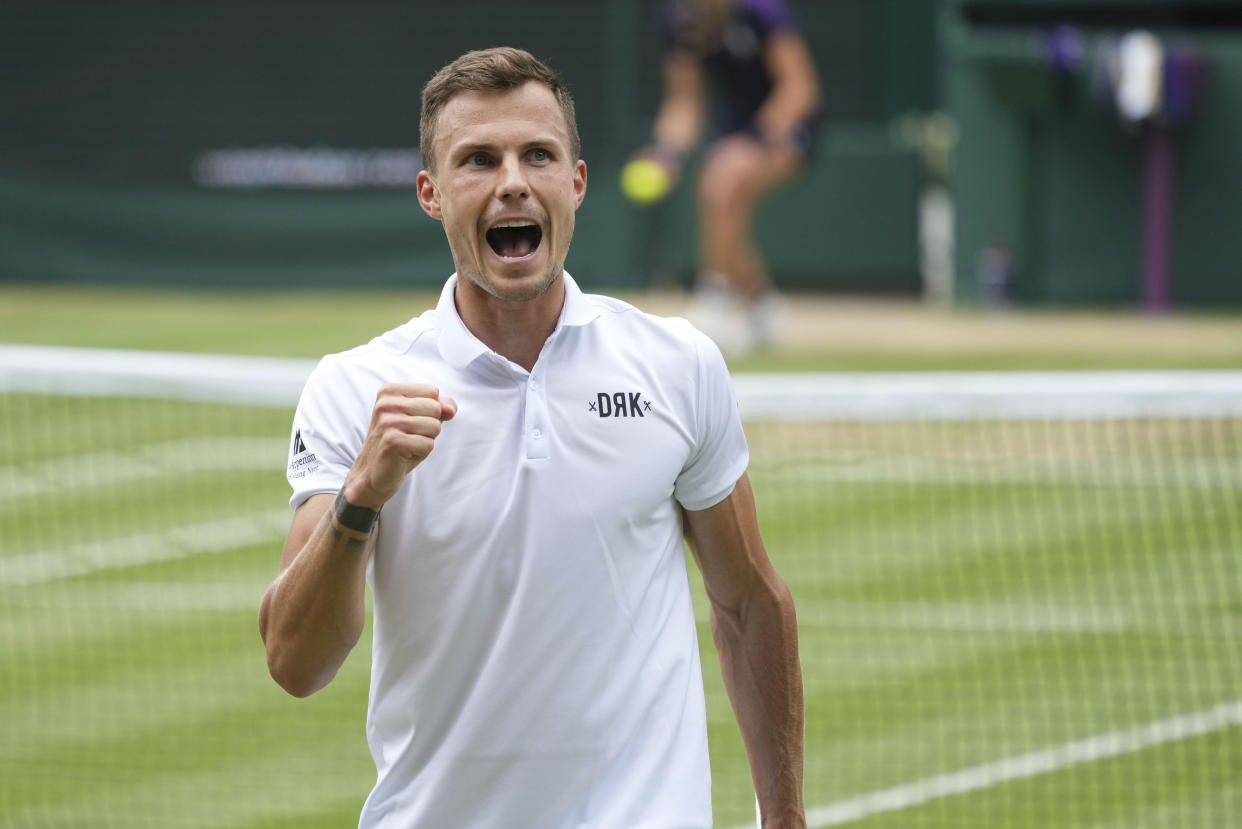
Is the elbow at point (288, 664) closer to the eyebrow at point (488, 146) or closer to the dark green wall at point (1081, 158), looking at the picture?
the eyebrow at point (488, 146)

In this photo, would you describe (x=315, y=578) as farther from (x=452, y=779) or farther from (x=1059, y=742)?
(x=1059, y=742)

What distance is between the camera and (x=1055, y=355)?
1316 centimetres

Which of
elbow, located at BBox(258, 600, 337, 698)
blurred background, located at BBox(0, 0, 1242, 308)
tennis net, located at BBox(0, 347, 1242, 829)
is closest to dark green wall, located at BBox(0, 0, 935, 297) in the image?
blurred background, located at BBox(0, 0, 1242, 308)

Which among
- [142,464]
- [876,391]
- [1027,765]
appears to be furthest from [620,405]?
[142,464]

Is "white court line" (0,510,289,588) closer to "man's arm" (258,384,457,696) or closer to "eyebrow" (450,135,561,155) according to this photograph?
"man's arm" (258,384,457,696)

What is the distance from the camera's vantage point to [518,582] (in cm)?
281

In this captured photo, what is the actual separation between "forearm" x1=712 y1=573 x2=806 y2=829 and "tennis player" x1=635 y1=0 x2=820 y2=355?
948 cm

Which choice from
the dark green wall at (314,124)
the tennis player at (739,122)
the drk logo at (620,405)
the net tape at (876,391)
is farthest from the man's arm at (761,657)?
the dark green wall at (314,124)

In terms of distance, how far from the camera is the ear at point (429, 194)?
115 inches

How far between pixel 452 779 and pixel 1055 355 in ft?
35.6

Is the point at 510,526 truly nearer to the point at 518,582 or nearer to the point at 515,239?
the point at 518,582

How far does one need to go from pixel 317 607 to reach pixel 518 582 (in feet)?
0.99

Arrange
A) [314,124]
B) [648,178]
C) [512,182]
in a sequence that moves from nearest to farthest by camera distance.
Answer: [512,182] < [648,178] < [314,124]

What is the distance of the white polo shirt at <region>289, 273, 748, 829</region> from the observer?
9.18ft
